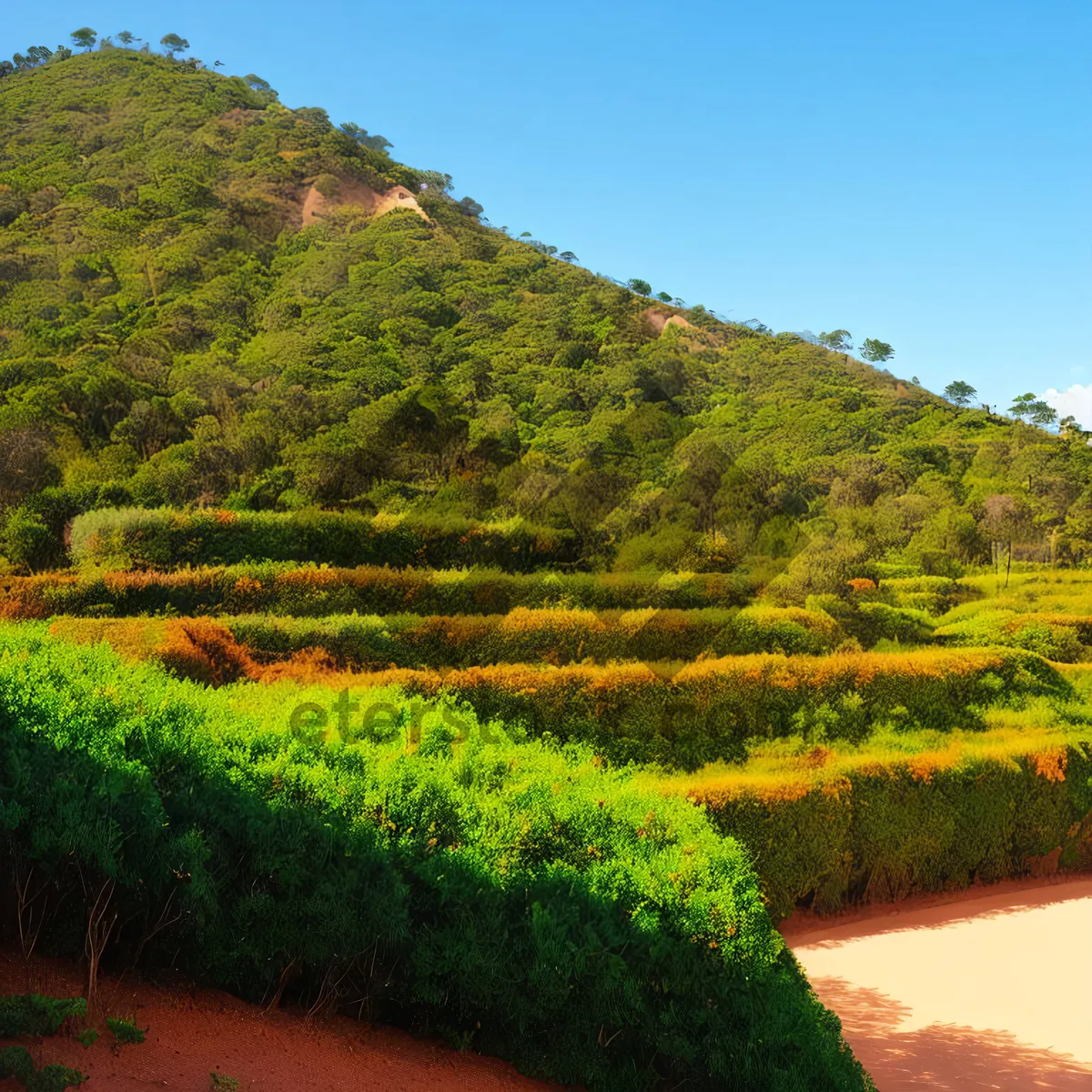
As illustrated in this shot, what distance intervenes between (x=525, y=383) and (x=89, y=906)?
86.1 feet

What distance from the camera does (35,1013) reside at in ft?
11.1

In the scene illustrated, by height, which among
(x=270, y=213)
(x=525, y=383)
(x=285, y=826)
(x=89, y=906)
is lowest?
(x=89, y=906)

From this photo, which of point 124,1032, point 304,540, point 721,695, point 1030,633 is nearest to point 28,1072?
point 124,1032

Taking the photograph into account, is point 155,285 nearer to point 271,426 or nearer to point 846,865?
point 271,426

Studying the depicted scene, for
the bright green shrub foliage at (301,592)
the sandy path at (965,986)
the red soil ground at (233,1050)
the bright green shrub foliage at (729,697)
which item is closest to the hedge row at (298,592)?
the bright green shrub foliage at (301,592)

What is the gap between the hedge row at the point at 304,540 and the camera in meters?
14.0

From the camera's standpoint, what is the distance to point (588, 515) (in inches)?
864

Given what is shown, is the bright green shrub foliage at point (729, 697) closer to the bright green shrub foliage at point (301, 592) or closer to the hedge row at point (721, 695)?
the hedge row at point (721, 695)

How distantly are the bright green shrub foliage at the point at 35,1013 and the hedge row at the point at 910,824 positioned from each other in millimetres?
5138

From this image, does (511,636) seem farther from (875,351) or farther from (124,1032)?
(875,351)

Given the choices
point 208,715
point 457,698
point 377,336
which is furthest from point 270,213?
point 208,715

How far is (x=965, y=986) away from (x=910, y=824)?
2.06m

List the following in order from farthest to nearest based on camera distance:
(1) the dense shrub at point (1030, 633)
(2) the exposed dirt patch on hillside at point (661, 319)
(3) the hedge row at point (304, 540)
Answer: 1. (2) the exposed dirt patch on hillside at point (661, 319)
2. (1) the dense shrub at point (1030, 633)
3. (3) the hedge row at point (304, 540)

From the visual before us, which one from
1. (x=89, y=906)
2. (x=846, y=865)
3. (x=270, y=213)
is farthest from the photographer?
(x=270, y=213)
